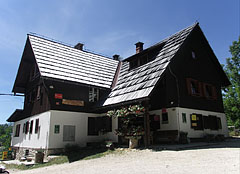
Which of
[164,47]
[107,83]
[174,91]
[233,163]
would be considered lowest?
[233,163]

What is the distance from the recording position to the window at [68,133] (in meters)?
15.2

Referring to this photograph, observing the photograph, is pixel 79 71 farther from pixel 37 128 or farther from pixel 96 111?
pixel 37 128

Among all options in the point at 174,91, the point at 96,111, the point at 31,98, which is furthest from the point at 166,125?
the point at 31,98

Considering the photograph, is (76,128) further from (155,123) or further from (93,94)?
(155,123)

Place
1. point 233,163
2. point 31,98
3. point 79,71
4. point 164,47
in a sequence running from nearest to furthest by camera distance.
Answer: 1. point 233,163
2. point 164,47
3. point 79,71
4. point 31,98

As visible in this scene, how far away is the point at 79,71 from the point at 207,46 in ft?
36.2

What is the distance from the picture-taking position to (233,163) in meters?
6.55

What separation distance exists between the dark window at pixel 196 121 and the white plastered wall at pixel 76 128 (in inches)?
215

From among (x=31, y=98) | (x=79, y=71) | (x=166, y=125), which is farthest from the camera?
(x=31, y=98)

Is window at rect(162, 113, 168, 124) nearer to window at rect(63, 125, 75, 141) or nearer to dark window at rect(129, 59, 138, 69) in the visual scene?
dark window at rect(129, 59, 138, 69)

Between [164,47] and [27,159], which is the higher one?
[164,47]

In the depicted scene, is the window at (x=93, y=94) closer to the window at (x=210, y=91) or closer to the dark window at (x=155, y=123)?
the dark window at (x=155, y=123)

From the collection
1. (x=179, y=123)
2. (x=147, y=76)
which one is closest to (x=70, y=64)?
(x=147, y=76)

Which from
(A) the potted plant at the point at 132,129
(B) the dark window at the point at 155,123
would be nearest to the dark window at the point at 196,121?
(B) the dark window at the point at 155,123
